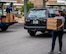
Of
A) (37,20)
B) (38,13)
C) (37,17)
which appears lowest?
(37,20)

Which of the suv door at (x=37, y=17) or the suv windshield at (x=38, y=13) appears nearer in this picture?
the suv door at (x=37, y=17)

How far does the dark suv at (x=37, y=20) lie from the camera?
1812cm

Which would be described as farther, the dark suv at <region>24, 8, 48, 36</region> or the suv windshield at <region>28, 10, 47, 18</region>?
the suv windshield at <region>28, 10, 47, 18</region>

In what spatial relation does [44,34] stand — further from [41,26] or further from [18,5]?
[18,5]

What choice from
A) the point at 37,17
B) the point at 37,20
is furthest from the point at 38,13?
the point at 37,20

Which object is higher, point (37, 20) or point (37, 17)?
point (37, 17)

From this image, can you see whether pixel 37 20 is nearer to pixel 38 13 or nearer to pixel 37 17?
pixel 37 17

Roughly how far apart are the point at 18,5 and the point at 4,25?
214 feet

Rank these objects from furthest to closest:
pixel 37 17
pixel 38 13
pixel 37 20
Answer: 1. pixel 38 13
2. pixel 37 17
3. pixel 37 20

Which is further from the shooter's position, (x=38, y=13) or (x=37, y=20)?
(x=38, y=13)

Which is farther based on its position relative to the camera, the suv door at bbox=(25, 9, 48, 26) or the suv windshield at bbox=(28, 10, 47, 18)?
the suv windshield at bbox=(28, 10, 47, 18)

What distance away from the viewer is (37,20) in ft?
59.7

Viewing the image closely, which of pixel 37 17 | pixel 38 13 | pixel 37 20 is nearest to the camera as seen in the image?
pixel 37 20

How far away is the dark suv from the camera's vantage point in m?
18.1
